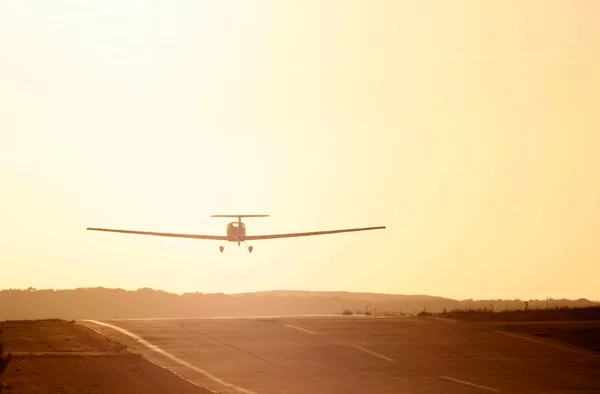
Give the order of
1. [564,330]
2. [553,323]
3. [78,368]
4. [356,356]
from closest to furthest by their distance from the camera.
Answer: [78,368]
[356,356]
[564,330]
[553,323]

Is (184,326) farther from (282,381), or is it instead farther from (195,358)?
(282,381)

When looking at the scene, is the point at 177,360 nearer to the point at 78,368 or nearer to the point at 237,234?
the point at 78,368

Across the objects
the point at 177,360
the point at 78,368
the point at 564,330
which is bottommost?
the point at 78,368

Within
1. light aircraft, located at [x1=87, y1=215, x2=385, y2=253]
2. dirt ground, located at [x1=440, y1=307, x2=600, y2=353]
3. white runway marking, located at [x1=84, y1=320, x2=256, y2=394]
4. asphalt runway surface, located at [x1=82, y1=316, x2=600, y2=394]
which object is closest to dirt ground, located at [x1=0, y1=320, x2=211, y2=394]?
asphalt runway surface, located at [x1=82, y1=316, x2=600, y2=394]

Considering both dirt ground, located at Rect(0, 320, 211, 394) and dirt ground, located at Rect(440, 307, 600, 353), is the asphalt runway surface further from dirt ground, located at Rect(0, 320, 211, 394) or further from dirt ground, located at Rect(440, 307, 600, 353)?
dirt ground, located at Rect(440, 307, 600, 353)

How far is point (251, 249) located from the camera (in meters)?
77.2

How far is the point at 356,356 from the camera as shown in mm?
38000

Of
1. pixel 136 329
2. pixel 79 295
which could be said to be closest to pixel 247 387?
pixel 136 329

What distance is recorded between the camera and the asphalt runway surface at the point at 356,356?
1296 inches

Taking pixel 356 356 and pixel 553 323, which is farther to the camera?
pixel 553 323

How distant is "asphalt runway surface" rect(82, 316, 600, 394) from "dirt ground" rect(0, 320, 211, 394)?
0.85 meters

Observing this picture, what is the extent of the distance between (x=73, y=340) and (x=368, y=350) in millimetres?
10024

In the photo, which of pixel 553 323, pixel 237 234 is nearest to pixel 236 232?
pixel 237 234

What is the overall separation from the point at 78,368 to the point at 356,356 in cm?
893
